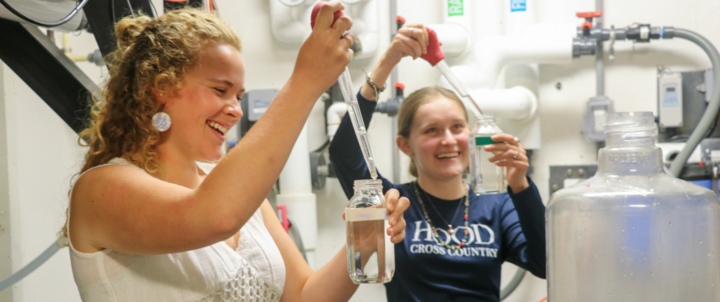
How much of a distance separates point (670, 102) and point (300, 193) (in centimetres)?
155

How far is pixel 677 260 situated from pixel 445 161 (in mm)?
838

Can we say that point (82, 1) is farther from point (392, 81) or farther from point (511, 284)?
point (511, 284)

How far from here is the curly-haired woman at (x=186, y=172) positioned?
675 millimetres

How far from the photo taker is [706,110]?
78.0 inches

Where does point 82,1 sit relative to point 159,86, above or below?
above

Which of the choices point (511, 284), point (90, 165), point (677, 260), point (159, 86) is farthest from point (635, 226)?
point (511, 284)

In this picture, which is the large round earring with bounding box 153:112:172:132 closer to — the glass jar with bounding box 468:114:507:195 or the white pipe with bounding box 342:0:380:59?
the glass jar with bounding box 468:114:507:195

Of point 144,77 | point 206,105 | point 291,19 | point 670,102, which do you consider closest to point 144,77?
point 144,77

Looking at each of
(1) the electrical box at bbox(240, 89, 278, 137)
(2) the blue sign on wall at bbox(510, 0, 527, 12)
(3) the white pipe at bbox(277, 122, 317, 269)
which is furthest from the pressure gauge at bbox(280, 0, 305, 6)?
(2) the blue sign on wall at bbox(510, 0, 527, 12)

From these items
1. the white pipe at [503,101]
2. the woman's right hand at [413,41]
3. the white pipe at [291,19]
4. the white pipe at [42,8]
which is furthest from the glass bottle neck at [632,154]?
the white pipe at [291,19]

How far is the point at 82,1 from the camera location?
0.93 metres

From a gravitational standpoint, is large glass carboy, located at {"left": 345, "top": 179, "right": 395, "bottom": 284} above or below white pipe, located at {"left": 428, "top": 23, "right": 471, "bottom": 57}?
below

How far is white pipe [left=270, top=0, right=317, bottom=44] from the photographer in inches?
89.1

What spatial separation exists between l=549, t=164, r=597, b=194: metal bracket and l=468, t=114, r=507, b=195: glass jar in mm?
938
